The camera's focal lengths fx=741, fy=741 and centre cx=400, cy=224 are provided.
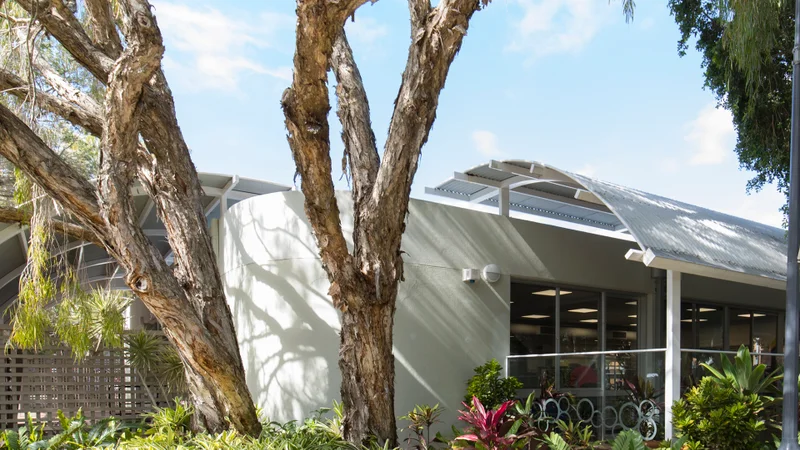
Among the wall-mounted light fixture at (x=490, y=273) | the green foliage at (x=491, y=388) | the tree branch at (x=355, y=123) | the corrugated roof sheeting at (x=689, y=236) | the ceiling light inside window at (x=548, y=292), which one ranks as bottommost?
the green foliage at (x=491, y=388)

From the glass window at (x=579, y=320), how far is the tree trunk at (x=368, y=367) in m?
4.77

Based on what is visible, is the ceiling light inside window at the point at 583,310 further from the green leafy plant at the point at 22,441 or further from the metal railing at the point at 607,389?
the green leafy plant at the point at 22,441

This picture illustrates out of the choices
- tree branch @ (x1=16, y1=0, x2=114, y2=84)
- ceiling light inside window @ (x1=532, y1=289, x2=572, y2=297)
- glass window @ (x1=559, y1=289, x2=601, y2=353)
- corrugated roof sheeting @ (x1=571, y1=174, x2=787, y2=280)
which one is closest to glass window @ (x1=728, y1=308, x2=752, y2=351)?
corrugated roof sheeting @ (x1=571, y1=174, x2=787, y2=280)

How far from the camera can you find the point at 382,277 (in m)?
6.73

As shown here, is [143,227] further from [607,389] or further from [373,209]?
[607,389]

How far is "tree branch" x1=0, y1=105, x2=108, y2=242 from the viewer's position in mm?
6547

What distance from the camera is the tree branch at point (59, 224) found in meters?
8.81

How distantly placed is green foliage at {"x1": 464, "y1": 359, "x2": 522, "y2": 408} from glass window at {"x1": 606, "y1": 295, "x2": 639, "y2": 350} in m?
2.68

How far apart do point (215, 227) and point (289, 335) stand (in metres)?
2.70

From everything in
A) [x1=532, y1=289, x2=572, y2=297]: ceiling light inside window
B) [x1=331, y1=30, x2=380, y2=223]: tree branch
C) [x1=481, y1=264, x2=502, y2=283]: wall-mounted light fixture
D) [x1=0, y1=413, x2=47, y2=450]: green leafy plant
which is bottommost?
[x1=0, y1=413, x2=47, y2=450]: green leafy plant

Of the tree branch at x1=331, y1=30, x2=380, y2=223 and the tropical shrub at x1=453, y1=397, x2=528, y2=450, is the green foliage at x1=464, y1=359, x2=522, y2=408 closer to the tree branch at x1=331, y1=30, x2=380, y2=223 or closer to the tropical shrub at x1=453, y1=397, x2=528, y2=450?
the tropical shrub at x1=453, y1=397, x2=528, y2=450

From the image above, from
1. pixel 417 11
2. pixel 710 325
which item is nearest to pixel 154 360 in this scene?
pixel 417 11

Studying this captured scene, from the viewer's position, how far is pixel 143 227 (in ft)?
49.5

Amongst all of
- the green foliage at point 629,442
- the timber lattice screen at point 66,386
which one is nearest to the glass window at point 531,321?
the green foliage at point 629,442
